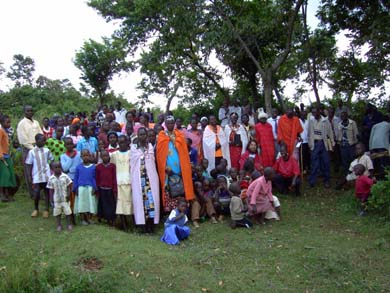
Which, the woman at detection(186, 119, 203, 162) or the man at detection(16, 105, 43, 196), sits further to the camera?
the woman at detection(186, 119, 203, 162)

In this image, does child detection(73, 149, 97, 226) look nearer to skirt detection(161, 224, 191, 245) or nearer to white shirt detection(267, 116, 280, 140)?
skirt detection(161, 224, 191, 245)

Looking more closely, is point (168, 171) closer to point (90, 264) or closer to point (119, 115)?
point (90, 264)

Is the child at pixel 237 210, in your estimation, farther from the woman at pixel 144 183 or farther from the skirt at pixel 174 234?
the woman at pixel 144 183

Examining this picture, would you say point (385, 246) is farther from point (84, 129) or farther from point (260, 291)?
point (84, 129)

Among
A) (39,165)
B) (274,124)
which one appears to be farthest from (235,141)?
(39,165)

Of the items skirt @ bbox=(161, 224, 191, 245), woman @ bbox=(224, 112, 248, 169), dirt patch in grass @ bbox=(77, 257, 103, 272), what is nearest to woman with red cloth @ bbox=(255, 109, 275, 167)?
woman @ bbox=(224, 112, 248, 169)

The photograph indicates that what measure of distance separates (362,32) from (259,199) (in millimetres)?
5956

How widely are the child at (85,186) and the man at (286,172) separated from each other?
416 centimetres

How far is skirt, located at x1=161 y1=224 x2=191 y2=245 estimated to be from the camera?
6.88 meters

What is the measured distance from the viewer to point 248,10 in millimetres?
12445

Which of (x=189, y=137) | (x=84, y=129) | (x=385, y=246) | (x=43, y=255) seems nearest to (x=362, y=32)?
(x=189, y=137)

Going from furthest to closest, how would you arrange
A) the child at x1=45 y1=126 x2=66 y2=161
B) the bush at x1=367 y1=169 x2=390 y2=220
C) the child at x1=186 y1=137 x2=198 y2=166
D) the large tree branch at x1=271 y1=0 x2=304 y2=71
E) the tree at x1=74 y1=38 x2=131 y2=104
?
the tree at x1=74 y1=38 x2=131 y2=104, the large tree branch at x1=271 y1=0 x2=304 y2=71, the child at x1=186 y1=137 x2=198 y2=166, the child at x1=45 y1=126 x2=66 y2=161, the bush at x1=367 y1=169 x2=390 y2=220

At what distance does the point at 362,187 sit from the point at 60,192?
5566 mm

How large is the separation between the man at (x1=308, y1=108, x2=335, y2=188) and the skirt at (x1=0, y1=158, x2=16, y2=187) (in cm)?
685
